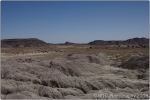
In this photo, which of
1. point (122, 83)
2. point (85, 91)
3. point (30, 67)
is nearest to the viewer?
point (85, 91)

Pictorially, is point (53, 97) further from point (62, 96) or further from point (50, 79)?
point (50, 79)

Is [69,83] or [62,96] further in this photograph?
[69,83]

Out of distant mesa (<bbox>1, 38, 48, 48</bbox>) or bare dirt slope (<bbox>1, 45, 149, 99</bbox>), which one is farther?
distant mesa (<bbox>1, 38, 48, 48</bbox>)

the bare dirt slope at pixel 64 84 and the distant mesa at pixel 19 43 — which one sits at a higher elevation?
the distant mesa at pixel 19 43

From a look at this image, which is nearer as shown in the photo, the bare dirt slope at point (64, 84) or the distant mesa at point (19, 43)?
the bare dirt slope at point (64, 84)

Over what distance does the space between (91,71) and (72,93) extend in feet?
27.6

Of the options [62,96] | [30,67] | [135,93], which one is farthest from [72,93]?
[30,67]

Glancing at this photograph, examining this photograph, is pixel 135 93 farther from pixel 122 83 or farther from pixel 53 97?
pixel 53 97

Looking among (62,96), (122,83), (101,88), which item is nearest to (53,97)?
(62,96)

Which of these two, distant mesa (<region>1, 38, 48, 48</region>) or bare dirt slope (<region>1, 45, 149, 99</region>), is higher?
distant mesa (<region>1, 38, 48, 48</region>)

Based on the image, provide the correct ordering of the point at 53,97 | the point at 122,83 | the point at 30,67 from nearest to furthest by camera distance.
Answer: the point at 53,97, the point at 122,83, the point at 30,67

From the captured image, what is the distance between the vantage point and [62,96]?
46.2 feet

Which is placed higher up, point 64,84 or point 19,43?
point 19,43

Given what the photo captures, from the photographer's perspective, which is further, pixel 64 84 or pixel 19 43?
A: pixel 19 43
